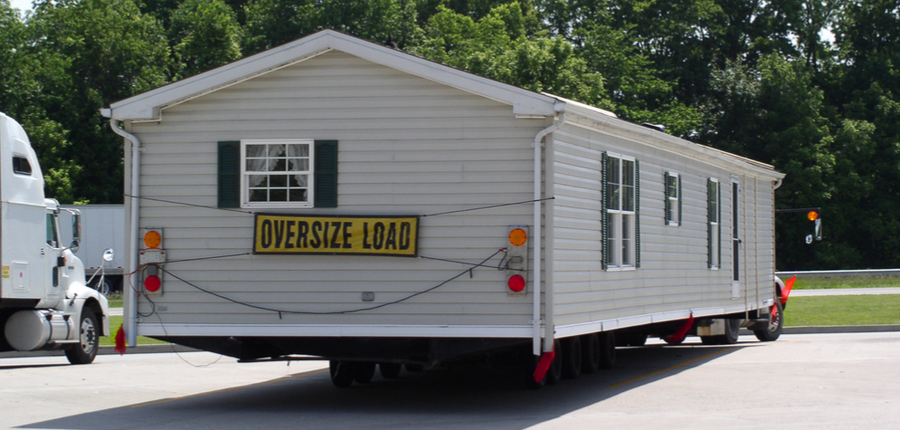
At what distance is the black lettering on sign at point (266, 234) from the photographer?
10695 millimetres

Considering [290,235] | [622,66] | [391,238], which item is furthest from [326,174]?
[622,66]

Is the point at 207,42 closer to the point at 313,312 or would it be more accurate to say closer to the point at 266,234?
the point at 266,234

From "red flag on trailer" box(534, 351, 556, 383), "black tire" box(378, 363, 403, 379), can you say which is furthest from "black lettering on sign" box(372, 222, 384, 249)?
"black tire" box(378, 363, 403, 379)

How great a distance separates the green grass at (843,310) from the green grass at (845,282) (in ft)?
30.0

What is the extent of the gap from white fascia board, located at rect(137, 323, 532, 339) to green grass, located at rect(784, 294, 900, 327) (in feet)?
43.8

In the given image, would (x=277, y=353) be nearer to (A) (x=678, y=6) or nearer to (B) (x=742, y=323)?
(B) (x=742, y=323)

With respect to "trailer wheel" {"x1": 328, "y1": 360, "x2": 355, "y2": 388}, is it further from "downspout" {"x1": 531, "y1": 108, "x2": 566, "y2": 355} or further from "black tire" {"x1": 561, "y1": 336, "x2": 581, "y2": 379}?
"downspout" {"x1": 531, "y1": 108, "x2": 566, "y2": 355}

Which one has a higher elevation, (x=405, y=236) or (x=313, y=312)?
(x=405, y=236)

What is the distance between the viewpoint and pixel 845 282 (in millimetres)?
37906

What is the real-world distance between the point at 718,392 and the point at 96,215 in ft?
86.8

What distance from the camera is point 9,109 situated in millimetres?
41938

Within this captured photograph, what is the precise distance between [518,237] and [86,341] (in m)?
9.34

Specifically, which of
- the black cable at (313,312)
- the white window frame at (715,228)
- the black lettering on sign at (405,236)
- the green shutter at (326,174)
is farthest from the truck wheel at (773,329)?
the green shutter at (326,174)

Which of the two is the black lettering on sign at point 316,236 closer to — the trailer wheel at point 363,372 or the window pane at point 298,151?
the window pane at point 298,151
